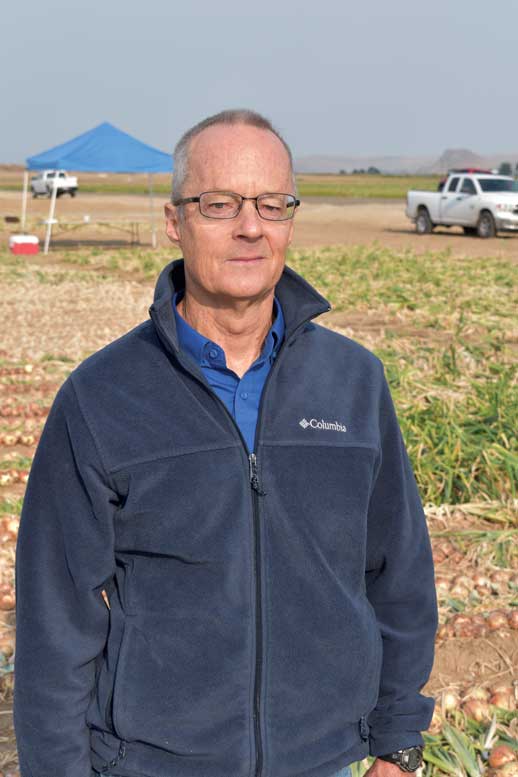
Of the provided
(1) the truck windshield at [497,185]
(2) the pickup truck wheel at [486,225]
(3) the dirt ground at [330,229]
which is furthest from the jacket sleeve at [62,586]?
(1) the truck windshield at [497,185]

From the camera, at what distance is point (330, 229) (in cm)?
3206

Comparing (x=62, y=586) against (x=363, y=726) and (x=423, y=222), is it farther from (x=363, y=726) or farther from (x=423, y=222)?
(x=423, y=222)

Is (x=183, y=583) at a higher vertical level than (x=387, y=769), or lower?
higher

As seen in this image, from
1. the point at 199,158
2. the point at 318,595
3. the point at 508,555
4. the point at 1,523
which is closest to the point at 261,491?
the point at 318,595

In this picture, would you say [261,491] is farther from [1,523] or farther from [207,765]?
[1,523]

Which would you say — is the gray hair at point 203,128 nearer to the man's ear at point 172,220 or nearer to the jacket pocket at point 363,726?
the man's ear at point 172,220

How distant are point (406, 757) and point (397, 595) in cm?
36

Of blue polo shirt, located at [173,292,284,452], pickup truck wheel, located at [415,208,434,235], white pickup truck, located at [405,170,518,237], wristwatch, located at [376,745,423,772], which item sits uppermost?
blue polo shirt, located at [173,292,284,452]

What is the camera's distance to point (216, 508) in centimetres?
205

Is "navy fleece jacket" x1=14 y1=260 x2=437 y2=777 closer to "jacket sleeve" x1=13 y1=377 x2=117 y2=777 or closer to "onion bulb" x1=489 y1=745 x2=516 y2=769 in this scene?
"jacket sleeve" x1=13 y1=377 x2=117 y2=777

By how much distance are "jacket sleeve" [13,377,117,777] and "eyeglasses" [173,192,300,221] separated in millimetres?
500

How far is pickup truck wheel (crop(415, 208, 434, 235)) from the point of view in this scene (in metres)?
28.3

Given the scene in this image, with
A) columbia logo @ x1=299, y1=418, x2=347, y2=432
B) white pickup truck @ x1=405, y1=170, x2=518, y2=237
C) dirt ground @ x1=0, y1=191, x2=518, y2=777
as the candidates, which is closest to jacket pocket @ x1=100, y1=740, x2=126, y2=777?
columbia logo @ x1=299, y1=418, x2=347, y2=432

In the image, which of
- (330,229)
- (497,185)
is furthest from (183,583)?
(330,229)
